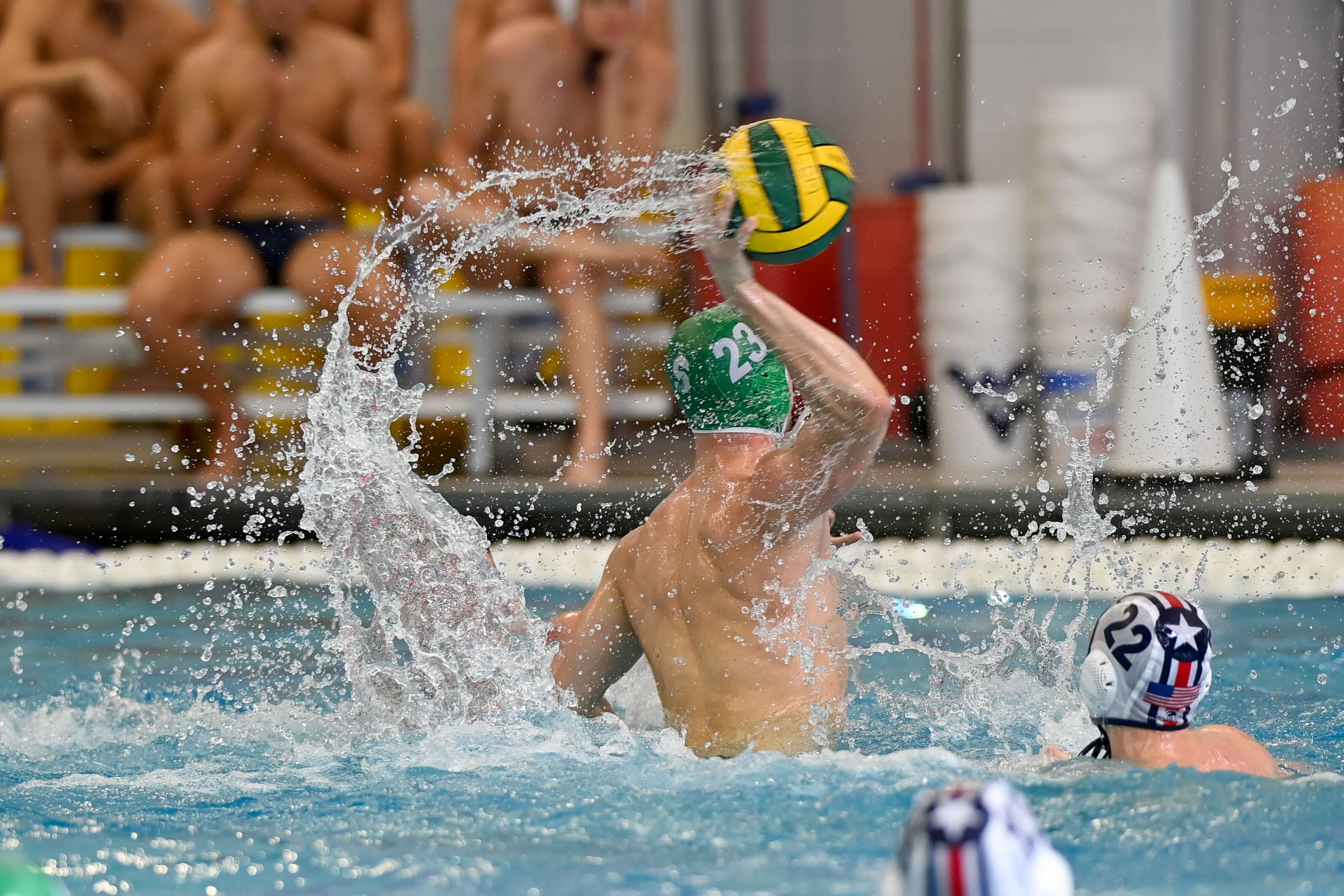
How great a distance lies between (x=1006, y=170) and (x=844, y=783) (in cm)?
536

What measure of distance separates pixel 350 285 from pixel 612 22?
1260 mm

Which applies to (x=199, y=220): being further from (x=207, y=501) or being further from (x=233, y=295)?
(x=207, y=501)

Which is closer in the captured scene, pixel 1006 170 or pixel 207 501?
pixel 207 501

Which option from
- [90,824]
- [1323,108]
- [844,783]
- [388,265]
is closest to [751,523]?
[844,783]

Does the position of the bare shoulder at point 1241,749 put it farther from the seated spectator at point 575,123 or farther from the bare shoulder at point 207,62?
the bare shoulder at point 207,62

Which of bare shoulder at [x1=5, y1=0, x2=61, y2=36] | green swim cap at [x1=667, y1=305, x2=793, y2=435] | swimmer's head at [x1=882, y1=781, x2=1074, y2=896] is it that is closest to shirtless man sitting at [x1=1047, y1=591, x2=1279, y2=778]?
green swim cap at [x1=667, y1=305, x2=793, y2=435]

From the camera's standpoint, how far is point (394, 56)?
18.5 feet

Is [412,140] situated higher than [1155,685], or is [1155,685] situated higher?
[412,140]

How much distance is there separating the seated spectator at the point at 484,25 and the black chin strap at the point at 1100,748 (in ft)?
11.7

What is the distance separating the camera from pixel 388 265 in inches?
208

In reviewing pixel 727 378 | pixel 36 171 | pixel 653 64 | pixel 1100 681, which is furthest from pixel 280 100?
pixel 1100 681

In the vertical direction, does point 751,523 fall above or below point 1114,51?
below

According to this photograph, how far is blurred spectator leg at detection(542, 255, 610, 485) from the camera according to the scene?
525 cm

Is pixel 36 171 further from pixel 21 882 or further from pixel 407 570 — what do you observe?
pixel 21 882
